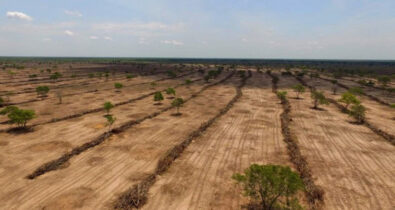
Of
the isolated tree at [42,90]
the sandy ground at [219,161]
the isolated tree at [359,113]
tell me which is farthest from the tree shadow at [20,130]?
the isolated tree at [359,113]

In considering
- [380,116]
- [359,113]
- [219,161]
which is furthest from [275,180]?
[380,116]

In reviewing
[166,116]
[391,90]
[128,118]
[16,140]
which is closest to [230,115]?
[166,116]

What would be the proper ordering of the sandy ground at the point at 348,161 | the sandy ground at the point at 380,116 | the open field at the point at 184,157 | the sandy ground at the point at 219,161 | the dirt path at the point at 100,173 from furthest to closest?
1. the sandy ground at the point at 380,116
2. the sandy ground at the point at 348,161
3. the open field at the point at 184,157
4. the sandy ground at the point at 219,161
5. the dirt path at the point at 100,173

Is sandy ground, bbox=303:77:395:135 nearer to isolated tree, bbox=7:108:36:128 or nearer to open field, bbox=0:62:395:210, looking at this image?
open field, bbox=0:62:395:210

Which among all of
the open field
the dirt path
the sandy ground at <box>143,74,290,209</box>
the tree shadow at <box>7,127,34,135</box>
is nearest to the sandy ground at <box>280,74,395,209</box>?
the open field

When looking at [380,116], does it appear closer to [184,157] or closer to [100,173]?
[184,157]

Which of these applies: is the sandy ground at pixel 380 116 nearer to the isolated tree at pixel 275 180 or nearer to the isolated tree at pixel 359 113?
the isolated tree at pixel 359 113
